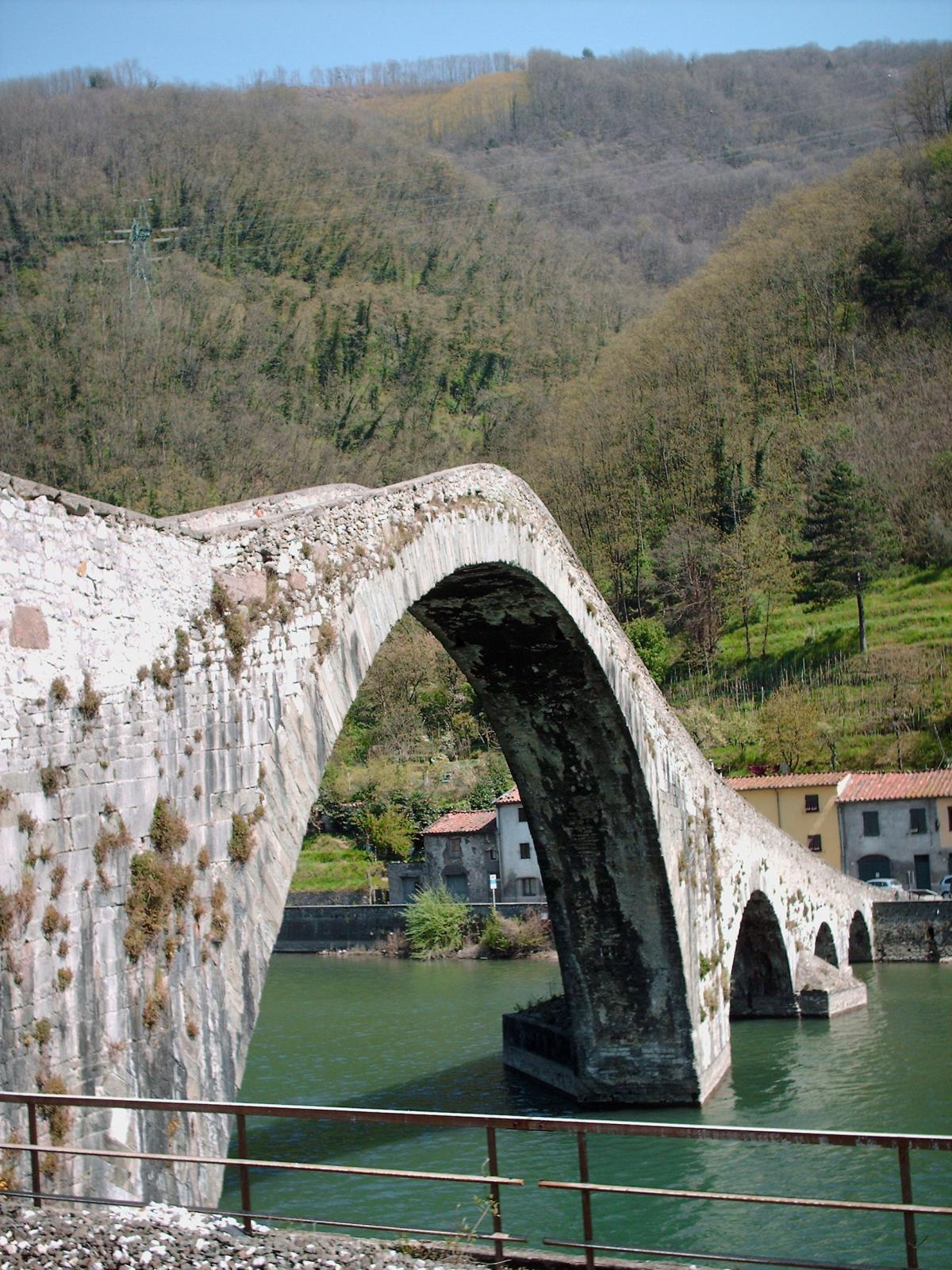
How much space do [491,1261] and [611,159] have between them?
12701 cm

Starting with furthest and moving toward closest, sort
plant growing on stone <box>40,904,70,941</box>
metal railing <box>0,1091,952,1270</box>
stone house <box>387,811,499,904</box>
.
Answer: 1. stone house <box>387,811,499,904</box>
2. plant growing on stone <box>40,904,70,941</box>
3. metal railing <box>0,1091,952,1270</box>

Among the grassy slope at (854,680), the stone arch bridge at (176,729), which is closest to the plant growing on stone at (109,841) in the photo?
the stone arch bridge at (176,729)

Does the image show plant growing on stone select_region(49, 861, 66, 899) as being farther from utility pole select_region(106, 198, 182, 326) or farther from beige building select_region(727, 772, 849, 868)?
utility pole select_region(106, 198, 182, 326)

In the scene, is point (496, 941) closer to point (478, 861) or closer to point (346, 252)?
point (478, 861)

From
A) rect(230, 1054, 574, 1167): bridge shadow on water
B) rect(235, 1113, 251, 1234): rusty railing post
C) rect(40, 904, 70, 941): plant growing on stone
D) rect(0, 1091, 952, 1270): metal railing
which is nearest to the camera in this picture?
rect(0, 1091, 952, 1270): metal railing

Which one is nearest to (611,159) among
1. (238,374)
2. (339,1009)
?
(238,374)

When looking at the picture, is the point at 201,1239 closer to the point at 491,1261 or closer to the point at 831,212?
the point at 491,1261

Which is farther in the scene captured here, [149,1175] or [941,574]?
[941,574]

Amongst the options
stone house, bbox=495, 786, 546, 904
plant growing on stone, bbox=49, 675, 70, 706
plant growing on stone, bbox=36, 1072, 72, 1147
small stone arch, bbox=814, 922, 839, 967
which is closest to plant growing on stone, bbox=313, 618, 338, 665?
plant growing on stone, bbox=49, 675, 70, 706

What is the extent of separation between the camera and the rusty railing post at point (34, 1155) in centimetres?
624

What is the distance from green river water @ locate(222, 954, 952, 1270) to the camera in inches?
464

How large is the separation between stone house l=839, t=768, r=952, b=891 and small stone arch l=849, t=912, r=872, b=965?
4.81 meters

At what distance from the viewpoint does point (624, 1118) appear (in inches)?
648

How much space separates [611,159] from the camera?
12500cm
